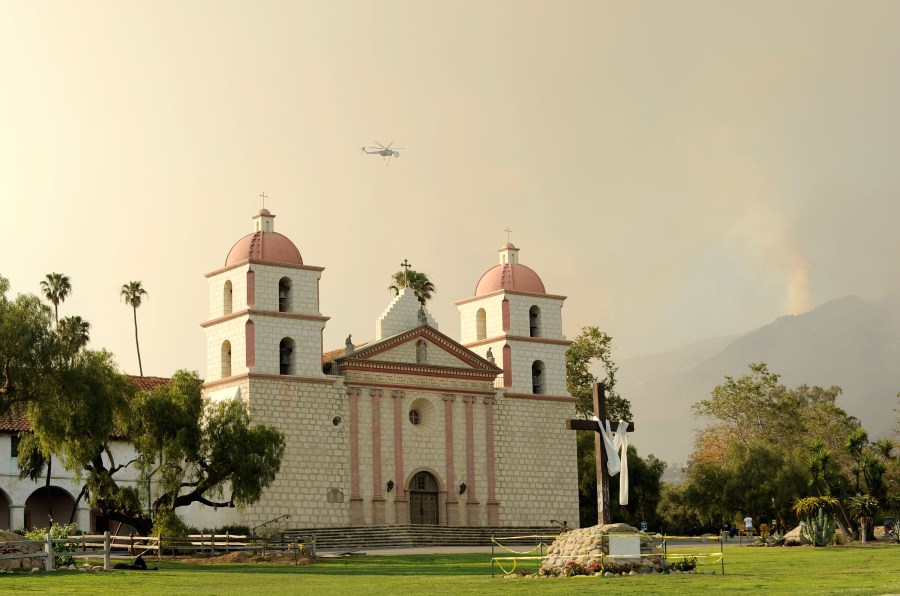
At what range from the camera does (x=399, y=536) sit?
58.8m

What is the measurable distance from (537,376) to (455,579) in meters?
34.6

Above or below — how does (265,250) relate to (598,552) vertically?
above

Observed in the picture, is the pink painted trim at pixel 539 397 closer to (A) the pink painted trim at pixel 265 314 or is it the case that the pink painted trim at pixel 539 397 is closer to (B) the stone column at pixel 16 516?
(A) the pink painted trim at pixel 265 314

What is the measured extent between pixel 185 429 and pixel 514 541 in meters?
16.2

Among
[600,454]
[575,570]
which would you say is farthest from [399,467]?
[575,570]

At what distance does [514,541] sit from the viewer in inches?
2324

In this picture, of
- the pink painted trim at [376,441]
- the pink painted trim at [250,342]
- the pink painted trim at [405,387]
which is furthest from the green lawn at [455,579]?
the pink painted trim at [405,387]

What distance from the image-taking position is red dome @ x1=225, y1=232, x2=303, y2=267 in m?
59.8

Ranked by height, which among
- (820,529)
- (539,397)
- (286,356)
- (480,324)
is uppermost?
(480,324)

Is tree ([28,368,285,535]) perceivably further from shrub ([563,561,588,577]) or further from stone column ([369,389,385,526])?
shrub ([563,561,588,577])

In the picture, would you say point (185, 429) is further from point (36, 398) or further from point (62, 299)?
point (62, 299)

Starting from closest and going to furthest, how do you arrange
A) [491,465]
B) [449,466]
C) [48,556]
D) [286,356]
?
[48,556] < [286,356] < [449,466] < [491,465]

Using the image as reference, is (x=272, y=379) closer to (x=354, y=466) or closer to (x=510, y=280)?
(x=354, y=466)

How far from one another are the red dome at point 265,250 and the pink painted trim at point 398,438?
6987mm
